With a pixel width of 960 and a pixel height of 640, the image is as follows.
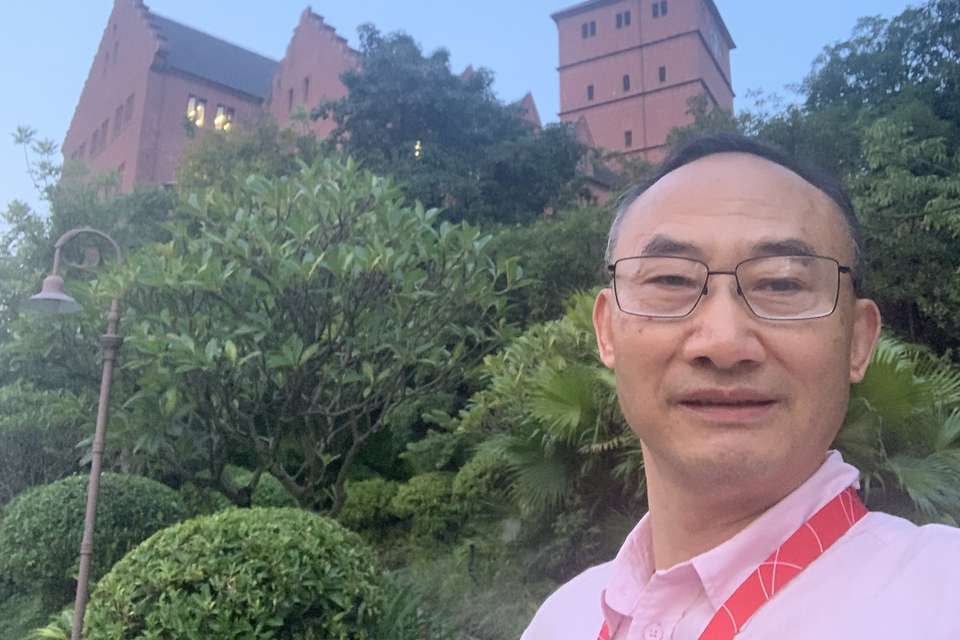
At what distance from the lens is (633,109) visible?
37719 mm

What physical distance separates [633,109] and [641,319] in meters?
38.3

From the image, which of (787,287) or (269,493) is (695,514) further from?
(269,493)

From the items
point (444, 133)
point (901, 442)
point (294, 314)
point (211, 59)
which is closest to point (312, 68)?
point (211, 59)

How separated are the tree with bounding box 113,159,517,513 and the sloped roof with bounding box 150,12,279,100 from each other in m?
29.4

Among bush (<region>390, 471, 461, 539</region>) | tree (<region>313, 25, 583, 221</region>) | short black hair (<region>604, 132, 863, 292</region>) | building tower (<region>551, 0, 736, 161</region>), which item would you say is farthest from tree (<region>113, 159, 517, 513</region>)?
building tower (<region>551, 0, 736, 161</region>)

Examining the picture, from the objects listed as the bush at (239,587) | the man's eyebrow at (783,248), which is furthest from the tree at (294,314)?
the man's eyebrow at (783,248)

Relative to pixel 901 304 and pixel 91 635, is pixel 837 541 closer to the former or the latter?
pixel 91 635

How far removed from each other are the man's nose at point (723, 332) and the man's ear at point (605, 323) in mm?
203

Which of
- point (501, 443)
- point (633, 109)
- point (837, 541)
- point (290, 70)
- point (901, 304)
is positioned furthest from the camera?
point (633, 109)

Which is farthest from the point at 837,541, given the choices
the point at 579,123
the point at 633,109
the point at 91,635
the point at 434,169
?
the point at 633,109

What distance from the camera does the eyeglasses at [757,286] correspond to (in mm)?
1199

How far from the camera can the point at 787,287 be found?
1.21m

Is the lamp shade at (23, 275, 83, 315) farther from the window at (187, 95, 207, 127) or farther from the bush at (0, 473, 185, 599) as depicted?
the window at (187, 95, 207, 127)

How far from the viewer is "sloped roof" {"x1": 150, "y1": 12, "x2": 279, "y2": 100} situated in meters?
33.5
